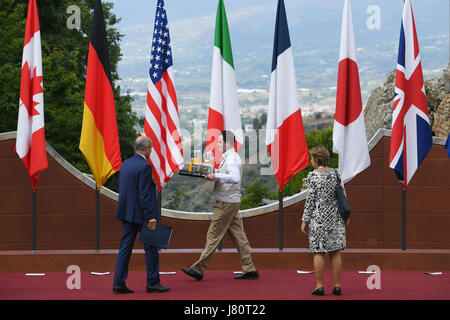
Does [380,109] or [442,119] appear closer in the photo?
[442,119]

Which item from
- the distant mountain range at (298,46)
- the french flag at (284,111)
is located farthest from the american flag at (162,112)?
the distant mountain range at (298,46)

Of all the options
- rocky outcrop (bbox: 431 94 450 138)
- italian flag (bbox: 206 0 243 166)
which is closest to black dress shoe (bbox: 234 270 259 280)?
italian flag (bbox: 206 0 243 166)

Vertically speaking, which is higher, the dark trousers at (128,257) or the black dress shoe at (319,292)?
the dark trousers at (128,257)

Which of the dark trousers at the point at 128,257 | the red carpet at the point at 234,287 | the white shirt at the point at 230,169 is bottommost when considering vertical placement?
the red carpet at the point at 234,287

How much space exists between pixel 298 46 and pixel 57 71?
105 metres

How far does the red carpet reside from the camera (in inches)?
311

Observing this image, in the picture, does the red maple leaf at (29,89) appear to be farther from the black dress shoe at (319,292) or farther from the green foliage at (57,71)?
the green foliage at (57,71)

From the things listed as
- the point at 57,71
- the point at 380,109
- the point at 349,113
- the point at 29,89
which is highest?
the point at 57,71

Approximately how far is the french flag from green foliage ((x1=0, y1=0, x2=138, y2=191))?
1823cm

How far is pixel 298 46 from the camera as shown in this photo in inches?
5177

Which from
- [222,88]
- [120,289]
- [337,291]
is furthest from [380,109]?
[120,289]

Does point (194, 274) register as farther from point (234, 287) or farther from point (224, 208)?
point (224, 208)

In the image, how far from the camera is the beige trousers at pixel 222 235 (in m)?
9.09

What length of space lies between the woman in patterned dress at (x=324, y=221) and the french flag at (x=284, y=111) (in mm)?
2420
